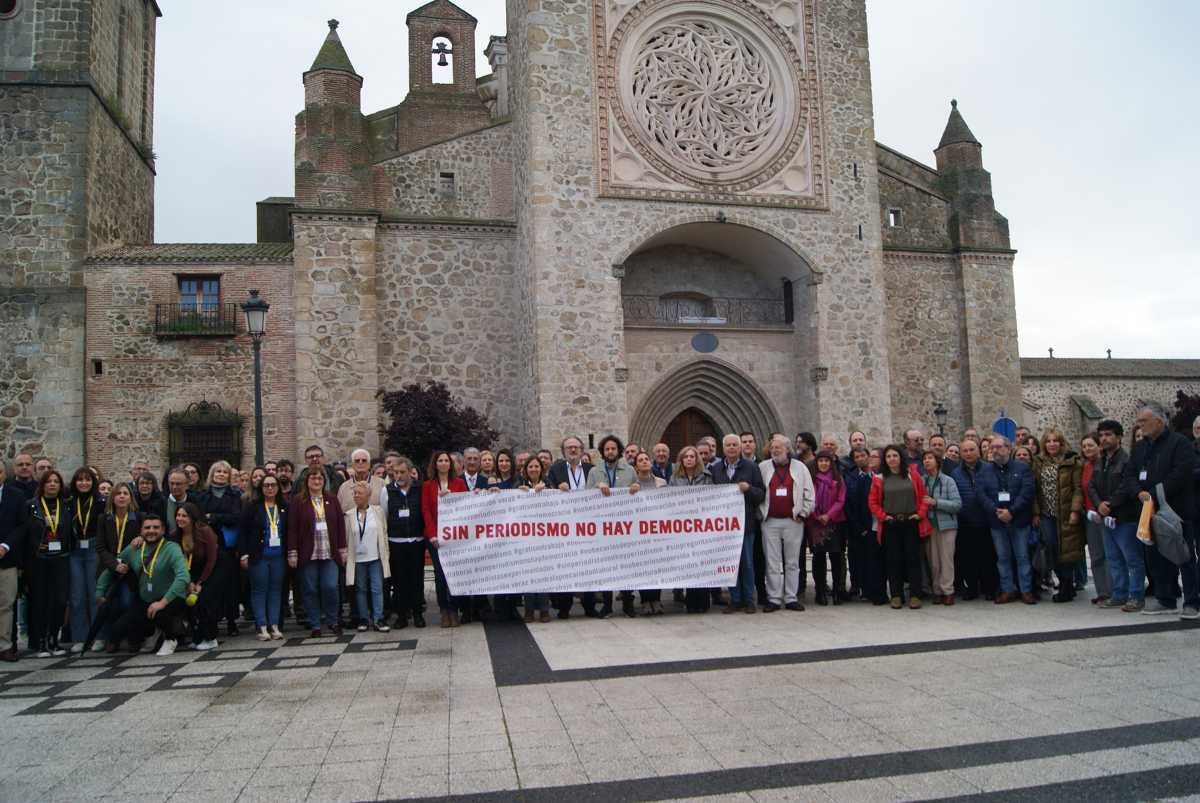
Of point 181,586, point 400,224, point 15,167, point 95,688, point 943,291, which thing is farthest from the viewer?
point 943,291

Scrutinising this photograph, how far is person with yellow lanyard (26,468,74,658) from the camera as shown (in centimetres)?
817

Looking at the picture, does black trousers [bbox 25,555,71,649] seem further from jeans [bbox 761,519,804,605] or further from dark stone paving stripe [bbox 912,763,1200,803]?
dark stone paving stripe [bbox 912,763,1200,803]

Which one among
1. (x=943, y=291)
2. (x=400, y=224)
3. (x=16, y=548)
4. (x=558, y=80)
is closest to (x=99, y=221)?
(x=400, y=224)

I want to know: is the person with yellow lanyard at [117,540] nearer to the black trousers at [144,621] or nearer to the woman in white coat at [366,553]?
the black trousers at [144,621]

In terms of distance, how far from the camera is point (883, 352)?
751 inches

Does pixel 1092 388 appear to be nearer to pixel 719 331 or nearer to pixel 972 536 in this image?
pixel 719 331

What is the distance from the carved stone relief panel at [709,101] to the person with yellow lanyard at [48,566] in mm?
11961

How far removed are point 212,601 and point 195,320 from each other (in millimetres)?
11242

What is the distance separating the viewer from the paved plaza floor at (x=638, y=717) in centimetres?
427

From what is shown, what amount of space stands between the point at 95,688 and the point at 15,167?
14762 millimetres

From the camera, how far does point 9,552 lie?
789 centimetres

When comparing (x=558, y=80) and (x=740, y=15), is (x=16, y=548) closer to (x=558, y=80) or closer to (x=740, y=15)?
(x=558, y=80)

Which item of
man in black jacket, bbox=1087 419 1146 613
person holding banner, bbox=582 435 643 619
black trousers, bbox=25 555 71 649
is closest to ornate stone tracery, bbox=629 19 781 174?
person holding banner, bbox=582 435 643 619

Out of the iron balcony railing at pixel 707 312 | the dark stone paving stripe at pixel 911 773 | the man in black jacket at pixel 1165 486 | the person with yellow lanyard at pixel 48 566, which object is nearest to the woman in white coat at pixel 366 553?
the person with yellow lanyard at pixel 48 566
